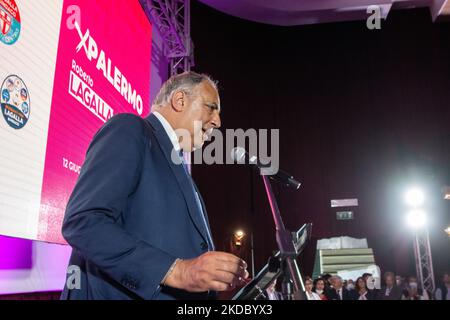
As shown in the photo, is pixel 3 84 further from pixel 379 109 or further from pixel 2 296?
pixel 379 109

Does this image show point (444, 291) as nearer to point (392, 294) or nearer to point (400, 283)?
point (400, 283)

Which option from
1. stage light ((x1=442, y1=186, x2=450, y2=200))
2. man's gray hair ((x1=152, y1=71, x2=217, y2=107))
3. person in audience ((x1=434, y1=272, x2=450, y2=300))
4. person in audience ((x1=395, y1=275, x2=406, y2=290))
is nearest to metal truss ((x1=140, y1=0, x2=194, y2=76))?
man's gray hair ((x1=152, y1=71, x2=217, y2=107))

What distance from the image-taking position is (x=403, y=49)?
943 cm

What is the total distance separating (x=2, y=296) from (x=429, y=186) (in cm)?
Result: 886

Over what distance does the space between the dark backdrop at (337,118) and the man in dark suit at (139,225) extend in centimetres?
814

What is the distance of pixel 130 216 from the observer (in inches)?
41.0

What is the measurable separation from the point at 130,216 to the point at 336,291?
7.22m

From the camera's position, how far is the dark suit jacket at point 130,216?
2.87ft

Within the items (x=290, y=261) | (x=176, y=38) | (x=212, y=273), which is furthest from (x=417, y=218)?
(x=212, y=273)

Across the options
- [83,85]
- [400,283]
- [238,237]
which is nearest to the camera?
[83,85]

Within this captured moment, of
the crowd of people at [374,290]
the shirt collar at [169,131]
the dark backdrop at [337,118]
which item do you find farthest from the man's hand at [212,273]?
the dark backdrop at [337,118]

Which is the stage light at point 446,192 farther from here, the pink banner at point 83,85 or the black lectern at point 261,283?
the black lectern at point 261,283

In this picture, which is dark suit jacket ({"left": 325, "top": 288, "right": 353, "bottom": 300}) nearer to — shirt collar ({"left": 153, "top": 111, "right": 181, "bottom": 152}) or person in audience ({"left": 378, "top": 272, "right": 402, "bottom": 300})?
person in audience ({"left": 378, "top": 272, "right": 402, "bottom": 300})

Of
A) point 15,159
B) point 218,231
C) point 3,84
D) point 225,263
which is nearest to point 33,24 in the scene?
point 3,84
